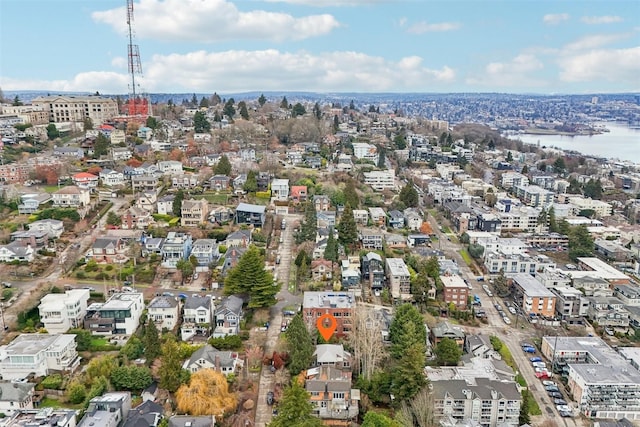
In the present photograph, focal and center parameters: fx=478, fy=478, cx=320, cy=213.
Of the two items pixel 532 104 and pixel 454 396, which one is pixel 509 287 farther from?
pixel 532 104

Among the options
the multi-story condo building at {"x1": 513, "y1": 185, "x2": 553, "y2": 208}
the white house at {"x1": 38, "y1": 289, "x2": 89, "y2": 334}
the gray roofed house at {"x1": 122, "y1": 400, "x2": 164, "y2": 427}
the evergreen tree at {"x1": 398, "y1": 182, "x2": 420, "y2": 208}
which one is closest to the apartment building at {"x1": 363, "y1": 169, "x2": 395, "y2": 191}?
the evergreen tree at {"x1": 398, "y1": 182, "x2": 420, "y2": 208}

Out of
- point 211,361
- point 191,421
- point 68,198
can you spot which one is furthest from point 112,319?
point 68,198

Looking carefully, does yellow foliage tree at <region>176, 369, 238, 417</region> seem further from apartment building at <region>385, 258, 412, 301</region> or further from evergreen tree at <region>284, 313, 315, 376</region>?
apartment building at <region>385, 258, 412, 301</region>

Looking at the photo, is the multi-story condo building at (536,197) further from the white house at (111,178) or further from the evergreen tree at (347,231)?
the white house at (111,178)

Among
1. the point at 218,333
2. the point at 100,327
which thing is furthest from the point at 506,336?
the point at 100,327

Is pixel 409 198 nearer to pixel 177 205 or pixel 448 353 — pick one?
pixel 177 205
